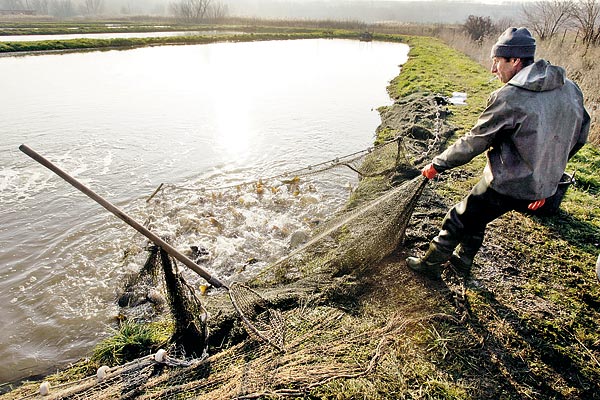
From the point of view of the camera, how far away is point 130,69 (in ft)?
66.1

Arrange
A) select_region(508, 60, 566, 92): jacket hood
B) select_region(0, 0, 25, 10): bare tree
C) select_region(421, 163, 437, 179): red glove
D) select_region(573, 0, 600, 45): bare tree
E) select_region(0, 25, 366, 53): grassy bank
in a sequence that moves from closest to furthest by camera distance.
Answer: select_region(508, 60, 566, 92): jacket hood < select_region(421, 163, 437, 179): red glove < select_region(573, 0, 600, 45): bare tree < select_region(0, 25, 366, 53): grassy bank < select_region(0, 0, 25, 10): bare tree

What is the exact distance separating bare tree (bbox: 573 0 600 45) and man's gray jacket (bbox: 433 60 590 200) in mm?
17632

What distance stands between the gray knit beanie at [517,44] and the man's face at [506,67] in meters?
0.05

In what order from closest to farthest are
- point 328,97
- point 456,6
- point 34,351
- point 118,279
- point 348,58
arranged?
point 34,351
point 118,279
point 328,97
point 348,58
point 456,6

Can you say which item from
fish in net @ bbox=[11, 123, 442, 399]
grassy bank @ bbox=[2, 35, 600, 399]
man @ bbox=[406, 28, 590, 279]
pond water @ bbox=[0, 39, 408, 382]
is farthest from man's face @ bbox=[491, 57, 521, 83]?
pond water @ bbox=[0, 39, 408, 382]

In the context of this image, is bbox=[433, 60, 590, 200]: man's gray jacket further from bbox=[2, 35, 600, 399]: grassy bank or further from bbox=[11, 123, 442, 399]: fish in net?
bbox=[2, 35, 600, 399]: grassy bank

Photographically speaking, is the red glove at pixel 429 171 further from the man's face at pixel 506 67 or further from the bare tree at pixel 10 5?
the bare tree at pixel 10 5

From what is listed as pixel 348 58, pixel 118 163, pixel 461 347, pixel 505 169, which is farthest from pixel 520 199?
pixel 348 58

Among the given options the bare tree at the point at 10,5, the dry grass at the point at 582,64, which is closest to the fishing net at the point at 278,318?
the dry grass at the point at 582,64

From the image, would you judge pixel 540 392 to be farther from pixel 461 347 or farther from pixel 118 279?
pixel 118 279

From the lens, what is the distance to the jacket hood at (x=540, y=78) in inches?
106

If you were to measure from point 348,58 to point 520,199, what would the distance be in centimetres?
2684

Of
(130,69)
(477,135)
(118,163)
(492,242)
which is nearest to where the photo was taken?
(477,135)

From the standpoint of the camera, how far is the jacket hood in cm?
269
